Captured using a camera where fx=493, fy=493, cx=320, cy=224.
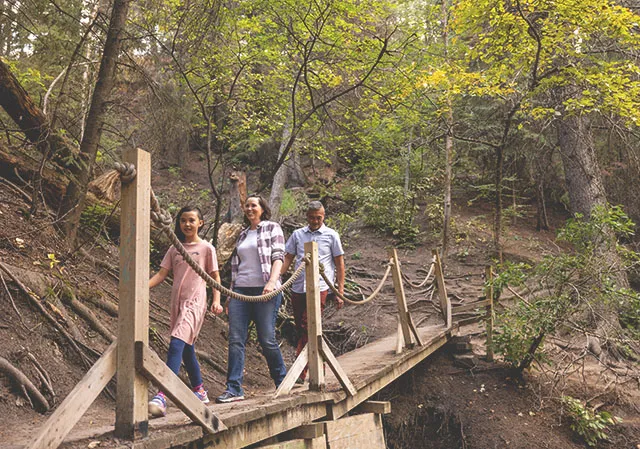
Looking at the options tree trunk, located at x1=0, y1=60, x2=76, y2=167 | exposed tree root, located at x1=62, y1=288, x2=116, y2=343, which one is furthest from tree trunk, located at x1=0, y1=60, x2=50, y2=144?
exposed tree root, located at x1=62, y1=288, x2=116, y2=343

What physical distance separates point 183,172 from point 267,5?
15.1m

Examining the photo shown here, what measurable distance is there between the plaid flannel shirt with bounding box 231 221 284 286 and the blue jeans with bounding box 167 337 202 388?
92 cm

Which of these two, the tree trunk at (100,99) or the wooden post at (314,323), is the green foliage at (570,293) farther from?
the tree trunk at (100,99)

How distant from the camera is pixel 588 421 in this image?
286 inches

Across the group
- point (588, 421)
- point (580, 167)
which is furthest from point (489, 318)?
point (580, 167)

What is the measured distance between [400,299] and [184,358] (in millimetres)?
3572

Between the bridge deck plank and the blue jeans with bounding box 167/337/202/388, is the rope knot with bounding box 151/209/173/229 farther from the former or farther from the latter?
the blue jeans with bounding box 167/337/202/388

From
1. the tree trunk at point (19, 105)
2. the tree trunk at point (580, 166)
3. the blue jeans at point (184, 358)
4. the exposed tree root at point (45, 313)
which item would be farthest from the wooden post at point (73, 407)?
the tree trunk at point (580, 166)

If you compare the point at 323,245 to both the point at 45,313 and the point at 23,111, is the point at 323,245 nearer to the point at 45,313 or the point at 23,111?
the point at 45,313

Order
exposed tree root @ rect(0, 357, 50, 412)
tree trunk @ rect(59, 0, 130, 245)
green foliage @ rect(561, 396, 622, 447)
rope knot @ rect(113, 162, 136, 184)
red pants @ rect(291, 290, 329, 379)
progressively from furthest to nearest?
green foliage @ rect(561, 396, 622, 447), tree trunk @ rect(59, 0, 130, 245), red pants @ rect(291, 290, 329, 379), exposed tree root @ rect(0, 357, 50, 412), rope knot @ rect(113, 162, 136, 184)

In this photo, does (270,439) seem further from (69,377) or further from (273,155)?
(273,155)

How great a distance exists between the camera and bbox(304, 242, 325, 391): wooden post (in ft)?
14.1

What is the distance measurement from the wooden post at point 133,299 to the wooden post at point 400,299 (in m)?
4.37

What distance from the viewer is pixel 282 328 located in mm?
10297
